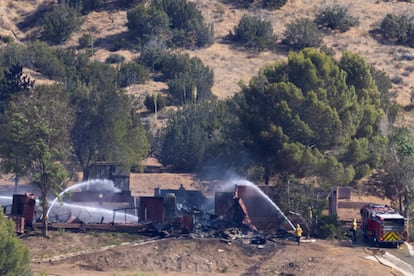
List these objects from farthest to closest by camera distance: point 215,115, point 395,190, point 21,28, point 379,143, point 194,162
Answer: point 21,28, point 215,115, point 194,162, point 379,143, point 395,190

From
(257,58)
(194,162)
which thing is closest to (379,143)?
(194,162)

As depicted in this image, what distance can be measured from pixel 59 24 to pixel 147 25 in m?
8.79

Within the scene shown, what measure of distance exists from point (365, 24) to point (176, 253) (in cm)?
6138

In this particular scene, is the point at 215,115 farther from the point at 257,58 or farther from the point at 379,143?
the point at 257,58

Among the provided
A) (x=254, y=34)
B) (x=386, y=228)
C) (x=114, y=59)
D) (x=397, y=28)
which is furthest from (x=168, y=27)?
(x=386, y=228)

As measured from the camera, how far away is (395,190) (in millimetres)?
54406

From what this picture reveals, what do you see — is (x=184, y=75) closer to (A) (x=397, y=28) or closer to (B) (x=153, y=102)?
(B) (x=153, y=102)

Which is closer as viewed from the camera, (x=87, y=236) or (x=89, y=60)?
(x=87, y=236)

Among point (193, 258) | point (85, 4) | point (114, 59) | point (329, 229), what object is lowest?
point (193, 258)

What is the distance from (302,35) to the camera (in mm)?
95125

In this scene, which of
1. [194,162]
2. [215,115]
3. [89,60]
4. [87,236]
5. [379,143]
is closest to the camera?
[87,236]

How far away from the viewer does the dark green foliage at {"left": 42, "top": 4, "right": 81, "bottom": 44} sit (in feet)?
316

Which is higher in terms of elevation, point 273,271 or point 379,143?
point 379,143

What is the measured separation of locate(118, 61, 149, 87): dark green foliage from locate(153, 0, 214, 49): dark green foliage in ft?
33.9
